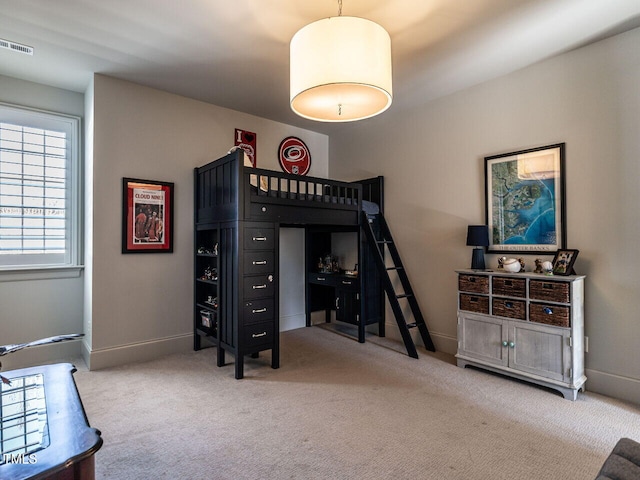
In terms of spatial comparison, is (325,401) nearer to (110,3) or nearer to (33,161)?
(110,3)

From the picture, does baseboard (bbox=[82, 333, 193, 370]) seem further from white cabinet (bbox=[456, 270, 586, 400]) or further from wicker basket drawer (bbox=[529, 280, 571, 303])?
wicker basket drawer (bbox=[529, 280, 571, 303])

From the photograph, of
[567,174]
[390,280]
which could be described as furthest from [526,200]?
[390,280]

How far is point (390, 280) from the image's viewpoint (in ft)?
12.8

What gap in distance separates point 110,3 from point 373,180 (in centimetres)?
311

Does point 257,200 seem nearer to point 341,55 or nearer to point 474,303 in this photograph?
point 341,55

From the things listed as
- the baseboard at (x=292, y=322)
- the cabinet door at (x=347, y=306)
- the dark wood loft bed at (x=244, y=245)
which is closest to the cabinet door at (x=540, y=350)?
the dark wood loft bed at (x=244, y=245)

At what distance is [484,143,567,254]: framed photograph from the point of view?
294 cm

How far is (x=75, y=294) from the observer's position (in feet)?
11.7

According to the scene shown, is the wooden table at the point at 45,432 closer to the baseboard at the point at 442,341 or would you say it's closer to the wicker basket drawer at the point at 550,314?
the wicker basket drawer at the point at 550,314

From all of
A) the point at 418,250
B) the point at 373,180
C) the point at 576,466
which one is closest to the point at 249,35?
the point at 373,180

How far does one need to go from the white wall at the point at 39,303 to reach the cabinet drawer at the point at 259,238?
1.98 metres

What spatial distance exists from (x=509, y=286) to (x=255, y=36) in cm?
287

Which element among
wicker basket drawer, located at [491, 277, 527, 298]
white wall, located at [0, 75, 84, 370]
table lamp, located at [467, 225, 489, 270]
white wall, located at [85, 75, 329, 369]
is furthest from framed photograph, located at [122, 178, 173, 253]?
wicker basket drawer, located at [491, 277, 527, 298]

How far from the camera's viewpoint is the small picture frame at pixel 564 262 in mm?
2725
